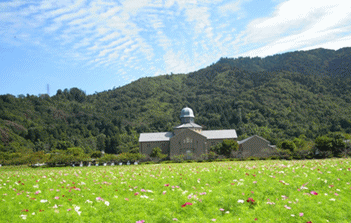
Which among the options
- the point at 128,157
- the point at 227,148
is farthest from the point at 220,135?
the point at 128,157

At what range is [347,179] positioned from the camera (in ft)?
45.0

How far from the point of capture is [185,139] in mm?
67875

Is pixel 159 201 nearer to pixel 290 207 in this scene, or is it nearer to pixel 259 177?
pixel 290 207

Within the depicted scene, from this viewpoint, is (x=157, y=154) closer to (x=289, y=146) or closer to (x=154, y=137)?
(x=154, y=137)

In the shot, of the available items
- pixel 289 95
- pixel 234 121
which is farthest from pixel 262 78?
pixel 234 121

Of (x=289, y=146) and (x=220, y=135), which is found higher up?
(x=220, y=135)

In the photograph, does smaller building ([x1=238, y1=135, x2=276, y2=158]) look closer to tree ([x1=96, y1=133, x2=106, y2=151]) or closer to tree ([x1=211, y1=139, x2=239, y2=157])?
tree ([x1=211, y1=139, x2=239, y2=157])

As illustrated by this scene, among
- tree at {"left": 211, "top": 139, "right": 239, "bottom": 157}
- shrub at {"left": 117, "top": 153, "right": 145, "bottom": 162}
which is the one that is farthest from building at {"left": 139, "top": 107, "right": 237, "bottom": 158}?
shrub at {"left": 117, "top": 153, "right": 145, "bottom": 162}

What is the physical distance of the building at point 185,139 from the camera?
67375 mm

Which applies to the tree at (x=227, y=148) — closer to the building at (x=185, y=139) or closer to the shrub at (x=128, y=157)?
the building at (x=185, y=139)

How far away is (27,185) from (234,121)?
12491cm

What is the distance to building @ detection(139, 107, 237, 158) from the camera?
67375mm

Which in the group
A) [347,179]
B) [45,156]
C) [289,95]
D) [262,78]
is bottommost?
[45,156]

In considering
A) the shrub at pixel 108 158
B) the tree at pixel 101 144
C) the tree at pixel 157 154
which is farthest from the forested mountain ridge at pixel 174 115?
the shrub at pixel 108 158
